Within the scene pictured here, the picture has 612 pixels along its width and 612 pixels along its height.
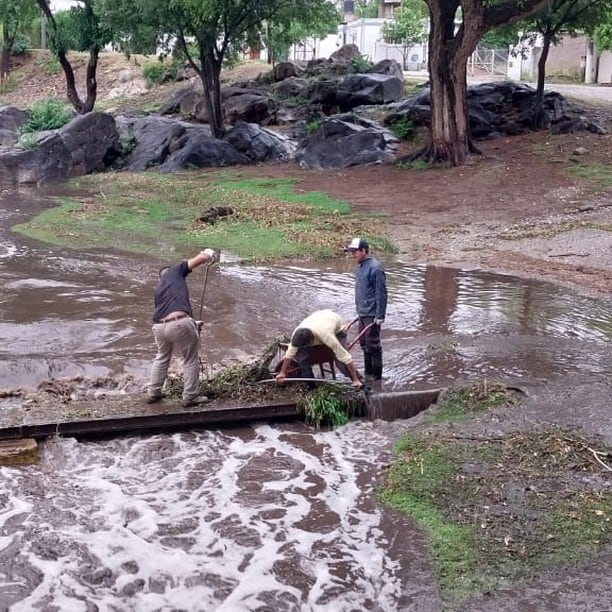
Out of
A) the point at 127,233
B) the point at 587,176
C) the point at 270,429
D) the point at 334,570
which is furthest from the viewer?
the point at 587,176

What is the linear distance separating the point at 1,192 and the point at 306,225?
12.3 metres

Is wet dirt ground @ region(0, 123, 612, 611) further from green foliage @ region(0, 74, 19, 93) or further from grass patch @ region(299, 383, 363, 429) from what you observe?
green foliage @ region(0, 74, 19, 93)

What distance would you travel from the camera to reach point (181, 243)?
1848 cm

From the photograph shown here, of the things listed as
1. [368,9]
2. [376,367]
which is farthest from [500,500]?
[368,9]

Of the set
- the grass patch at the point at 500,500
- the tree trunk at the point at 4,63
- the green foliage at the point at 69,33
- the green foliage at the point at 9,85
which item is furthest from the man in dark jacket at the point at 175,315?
the tree trunk at the point at 4,63

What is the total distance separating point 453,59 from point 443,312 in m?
14.7

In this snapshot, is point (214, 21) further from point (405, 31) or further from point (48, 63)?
point (405, 31)

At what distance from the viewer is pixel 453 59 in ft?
84.9

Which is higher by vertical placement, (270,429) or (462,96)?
(462,96)

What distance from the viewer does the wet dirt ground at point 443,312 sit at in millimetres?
9539

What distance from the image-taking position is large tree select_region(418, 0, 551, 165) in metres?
24.5

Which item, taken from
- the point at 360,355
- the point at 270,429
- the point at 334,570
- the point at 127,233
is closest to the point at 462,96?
the point at 127,233

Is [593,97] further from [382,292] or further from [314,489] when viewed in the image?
[314,489]

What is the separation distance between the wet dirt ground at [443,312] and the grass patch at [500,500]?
233mm
